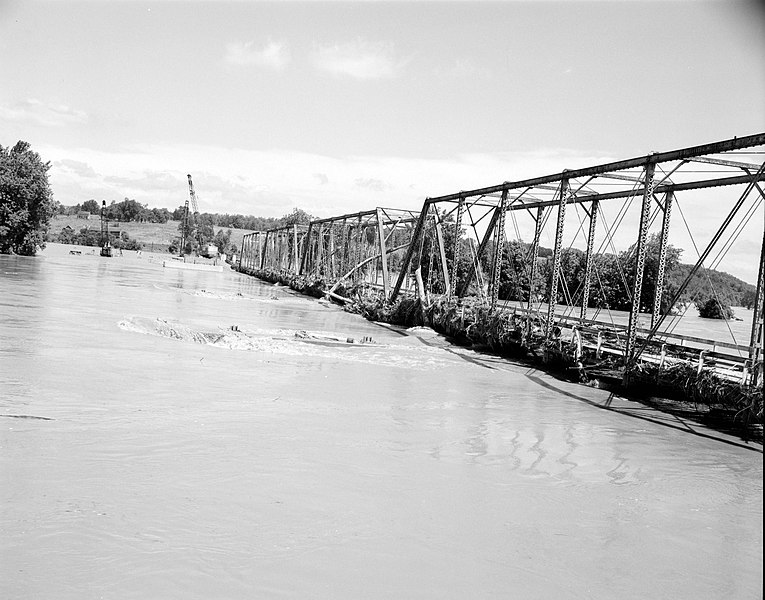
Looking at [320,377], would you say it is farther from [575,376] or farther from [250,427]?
[575,376]

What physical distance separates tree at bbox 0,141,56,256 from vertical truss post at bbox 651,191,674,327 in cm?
6119

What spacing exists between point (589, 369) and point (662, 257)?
11.6ft

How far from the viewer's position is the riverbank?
12.9 meters

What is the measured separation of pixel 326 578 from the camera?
5.88m

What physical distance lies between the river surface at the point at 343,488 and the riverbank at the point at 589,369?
69cm

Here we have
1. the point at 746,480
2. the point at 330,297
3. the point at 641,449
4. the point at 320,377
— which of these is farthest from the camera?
the point at 330,297

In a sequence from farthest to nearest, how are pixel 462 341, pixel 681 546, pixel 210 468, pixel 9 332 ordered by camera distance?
1. pixel 462 341
2. pixel 9 332
3. pixel 210 468
4. pixel 681 546

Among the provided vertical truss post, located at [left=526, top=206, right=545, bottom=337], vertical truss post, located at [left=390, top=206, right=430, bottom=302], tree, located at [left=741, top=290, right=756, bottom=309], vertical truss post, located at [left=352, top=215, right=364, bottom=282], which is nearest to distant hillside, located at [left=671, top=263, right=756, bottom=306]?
tree, located at [left=741, top=290, right=756, bottom=309]

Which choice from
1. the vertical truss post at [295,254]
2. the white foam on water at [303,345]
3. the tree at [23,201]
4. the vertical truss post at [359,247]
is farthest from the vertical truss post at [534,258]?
the tree at [23,201]

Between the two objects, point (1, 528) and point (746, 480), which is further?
point (746, 480)

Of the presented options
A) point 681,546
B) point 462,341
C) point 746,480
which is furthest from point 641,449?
point 462,341

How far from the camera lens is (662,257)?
15.9 meters

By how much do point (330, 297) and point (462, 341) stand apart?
743 inches

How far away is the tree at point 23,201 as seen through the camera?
6319 cm
